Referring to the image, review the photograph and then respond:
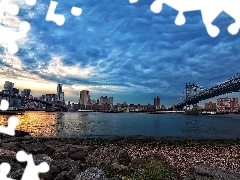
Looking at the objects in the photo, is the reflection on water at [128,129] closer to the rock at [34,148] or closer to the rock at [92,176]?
the rock at [34,148]

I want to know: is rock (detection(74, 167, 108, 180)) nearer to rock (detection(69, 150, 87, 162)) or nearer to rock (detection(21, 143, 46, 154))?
rock (detection(69, 150, 87, 162))

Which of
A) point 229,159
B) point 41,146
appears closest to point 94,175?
point 41,146

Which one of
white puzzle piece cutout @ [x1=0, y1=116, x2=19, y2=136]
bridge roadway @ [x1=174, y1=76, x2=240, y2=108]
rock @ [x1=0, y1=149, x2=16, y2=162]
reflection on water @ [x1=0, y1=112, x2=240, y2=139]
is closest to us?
white puzzle piece cutout @ [x1=0, y1=116, x2=19, y2=136]

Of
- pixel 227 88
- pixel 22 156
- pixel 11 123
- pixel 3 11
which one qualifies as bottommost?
pixel 22 156

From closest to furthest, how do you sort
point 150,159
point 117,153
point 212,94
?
1. point 150,159
2. point 117,153
3. point 212,94

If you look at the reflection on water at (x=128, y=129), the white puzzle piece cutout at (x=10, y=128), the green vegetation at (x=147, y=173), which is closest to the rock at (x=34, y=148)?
the green vegetation at (x=147, y=173)

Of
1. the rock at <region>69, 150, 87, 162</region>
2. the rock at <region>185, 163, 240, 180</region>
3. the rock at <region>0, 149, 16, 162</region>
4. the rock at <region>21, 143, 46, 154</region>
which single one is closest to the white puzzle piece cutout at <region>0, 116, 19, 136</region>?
the rock at <region>185, 163, 240, 180</region>

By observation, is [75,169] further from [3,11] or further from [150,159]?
[3,11]

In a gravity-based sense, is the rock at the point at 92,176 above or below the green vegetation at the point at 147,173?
above

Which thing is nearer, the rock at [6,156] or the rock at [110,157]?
the rock at [6,156]

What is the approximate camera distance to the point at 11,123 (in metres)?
5.08

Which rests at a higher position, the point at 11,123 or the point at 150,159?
the point at 11,123

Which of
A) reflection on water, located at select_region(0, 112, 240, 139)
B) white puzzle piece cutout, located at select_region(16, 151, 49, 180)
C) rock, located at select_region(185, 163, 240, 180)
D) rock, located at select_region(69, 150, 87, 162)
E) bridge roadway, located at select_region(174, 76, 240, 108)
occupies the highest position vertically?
bridge roadway, located at select_region(174, 76, 240, 108)

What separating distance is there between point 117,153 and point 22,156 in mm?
7845
